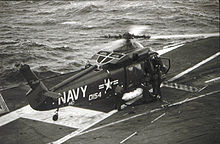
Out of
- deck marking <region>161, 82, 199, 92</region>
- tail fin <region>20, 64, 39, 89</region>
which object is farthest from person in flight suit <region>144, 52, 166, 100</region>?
tail fin <region>20, 64, 39, 89</region>

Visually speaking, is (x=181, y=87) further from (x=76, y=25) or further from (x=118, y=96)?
(x=76, y=25)

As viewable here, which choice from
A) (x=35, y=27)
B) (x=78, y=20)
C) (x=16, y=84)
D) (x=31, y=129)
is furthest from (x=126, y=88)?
(x=78, y=20)

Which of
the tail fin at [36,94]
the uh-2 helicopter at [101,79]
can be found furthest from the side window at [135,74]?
the tail fin at [36,94]

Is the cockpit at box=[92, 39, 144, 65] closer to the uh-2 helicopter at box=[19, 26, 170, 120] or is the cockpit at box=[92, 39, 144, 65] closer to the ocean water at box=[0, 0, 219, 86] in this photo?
the uh-2 helicopter at box=[19, 26, 170, 120]

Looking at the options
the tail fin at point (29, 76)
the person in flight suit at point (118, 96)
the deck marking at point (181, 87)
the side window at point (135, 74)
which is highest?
the tail fin at point (29, 76)

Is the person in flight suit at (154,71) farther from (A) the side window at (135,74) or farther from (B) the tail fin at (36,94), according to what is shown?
(B) the tail fin at (36,94)

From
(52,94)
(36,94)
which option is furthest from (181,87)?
(36,94)

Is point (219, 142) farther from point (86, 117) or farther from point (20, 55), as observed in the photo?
point (20, 55)
